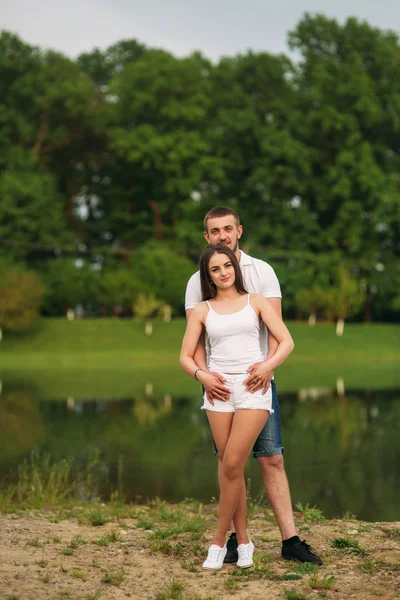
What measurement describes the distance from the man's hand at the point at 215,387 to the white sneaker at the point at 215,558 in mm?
1002

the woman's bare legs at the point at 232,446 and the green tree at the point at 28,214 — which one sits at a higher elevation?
the green tree at the point at 28,214

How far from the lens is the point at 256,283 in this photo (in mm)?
5715

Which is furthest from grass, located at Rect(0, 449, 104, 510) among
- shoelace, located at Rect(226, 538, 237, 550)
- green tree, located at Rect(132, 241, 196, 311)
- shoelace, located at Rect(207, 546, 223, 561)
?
green tree, located at Rect(132, 241, 196, 311)

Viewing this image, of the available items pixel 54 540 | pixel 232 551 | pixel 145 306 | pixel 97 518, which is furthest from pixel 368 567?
pixel 145 306

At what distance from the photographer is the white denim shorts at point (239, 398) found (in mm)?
5418

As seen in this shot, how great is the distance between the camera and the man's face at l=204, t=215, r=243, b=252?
18.4 ft

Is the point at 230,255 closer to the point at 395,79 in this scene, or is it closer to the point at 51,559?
the point at 51,559

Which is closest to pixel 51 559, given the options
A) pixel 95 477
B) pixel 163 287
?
pixel 95 477

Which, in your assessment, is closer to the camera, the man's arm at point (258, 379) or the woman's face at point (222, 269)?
the man's arm at point (258, 379)

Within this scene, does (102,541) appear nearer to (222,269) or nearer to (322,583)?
(322,583)

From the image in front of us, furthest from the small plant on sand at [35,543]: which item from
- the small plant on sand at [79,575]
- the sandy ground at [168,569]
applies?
the small plant on sand at [79,575]

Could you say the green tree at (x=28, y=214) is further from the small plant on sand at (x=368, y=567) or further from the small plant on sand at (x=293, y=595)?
the small plant on sand at (x=293, y=595)

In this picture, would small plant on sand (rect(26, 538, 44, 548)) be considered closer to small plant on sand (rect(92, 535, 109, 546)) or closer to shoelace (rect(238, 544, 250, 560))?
small plant on sand (rect(92, 535, 109, 546))

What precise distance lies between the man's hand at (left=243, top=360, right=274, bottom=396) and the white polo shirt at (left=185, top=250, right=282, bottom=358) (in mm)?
359
